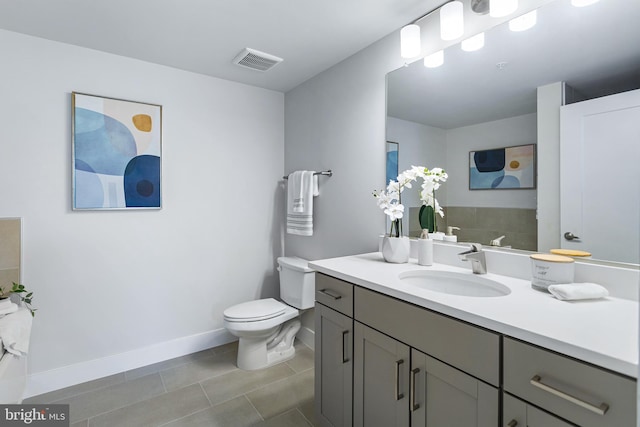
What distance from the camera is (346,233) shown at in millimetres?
2309

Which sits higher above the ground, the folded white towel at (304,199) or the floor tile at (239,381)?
the folded white towel at (304,199)

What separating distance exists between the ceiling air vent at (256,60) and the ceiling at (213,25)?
52mm

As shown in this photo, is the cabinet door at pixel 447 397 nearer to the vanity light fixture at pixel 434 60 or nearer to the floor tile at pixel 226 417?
the floor tile at pixel 226 417

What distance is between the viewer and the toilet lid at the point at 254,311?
2.19m

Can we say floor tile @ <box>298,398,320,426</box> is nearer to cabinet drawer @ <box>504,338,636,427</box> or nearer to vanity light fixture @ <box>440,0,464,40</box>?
cabinet drawer @ <box>504,338,636,427</box>

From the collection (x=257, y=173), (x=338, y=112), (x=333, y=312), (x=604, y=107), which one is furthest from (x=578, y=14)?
(x=257, y=173)

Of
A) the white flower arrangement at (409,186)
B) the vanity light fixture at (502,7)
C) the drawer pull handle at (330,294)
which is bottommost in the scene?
the drawer pull handle at (330,294)

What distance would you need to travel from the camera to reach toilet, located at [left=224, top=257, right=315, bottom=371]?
2197 millimetres

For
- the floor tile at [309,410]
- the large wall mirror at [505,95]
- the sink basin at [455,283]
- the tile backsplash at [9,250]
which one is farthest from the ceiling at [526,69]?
the tile backsplash at [9,250]

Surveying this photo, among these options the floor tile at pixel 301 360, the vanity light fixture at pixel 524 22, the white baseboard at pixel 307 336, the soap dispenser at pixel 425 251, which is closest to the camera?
the vanity light fixture at pixel 524 22

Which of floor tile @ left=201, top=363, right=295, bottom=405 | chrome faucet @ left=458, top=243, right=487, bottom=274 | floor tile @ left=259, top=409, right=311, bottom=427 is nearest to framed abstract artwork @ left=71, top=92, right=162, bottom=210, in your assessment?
floor tile @ left=201, top=363, right=295, bottom=405

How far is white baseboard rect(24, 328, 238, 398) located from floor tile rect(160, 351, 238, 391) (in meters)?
0.17

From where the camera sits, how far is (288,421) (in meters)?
1.76

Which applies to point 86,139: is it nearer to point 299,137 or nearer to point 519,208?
point 299,137
